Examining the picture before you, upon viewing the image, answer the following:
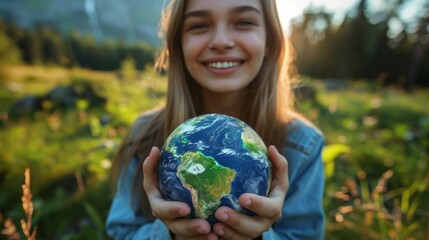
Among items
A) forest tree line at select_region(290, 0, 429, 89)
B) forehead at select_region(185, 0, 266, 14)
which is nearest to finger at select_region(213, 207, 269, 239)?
forehead at select_region(185, 0, 266, 14)

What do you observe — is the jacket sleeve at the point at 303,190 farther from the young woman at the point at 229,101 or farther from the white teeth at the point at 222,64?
the white teeth at the point at 222,64

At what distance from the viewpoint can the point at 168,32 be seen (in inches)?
94.1

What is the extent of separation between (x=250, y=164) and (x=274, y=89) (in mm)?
1014

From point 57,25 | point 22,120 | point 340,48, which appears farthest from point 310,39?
point 22,120

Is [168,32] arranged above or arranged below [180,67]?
above

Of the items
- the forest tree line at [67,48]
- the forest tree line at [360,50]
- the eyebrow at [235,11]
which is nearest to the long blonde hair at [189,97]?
the eyebrow at [235,11]

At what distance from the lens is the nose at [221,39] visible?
7.09 ft

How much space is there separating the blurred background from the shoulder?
17.6 inches

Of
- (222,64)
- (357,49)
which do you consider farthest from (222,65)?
(357,49)

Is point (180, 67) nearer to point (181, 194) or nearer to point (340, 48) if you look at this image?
point (181, 194)

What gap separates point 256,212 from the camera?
1.54 metres

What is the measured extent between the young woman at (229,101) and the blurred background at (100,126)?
0.41 metres

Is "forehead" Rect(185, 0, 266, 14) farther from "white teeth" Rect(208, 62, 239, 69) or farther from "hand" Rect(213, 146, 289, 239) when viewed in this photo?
"hand" Rect(213, 146, 289, 239)

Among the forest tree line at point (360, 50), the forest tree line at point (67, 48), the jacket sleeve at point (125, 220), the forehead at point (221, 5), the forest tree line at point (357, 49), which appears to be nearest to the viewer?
the forehead at point (221, 5)
